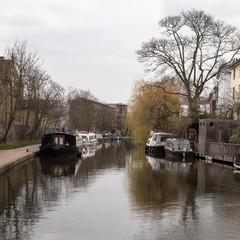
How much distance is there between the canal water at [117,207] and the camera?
978 cm

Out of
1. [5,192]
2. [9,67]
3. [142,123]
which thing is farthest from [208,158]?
[5,192]

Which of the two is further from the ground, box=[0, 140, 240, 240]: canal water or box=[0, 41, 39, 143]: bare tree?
box=[0, 41, 39, 143]: bare tree

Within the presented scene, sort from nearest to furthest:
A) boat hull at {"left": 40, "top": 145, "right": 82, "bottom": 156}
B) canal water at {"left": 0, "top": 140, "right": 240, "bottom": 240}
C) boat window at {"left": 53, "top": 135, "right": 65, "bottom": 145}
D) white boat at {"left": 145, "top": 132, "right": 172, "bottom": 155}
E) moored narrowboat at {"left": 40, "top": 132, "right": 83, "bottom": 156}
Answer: canal water at {"left": 0, "top": 140, "right": 240, "bottom": 240}, boat hull at {"left": 40, "top": 145, "right": 82, "bottom": 156}, moored narrowboat at {"left": 40, "top": 132, "right": 83, "bottom": 156}, boat window at {"left": 53, "top": 135, "right": 65, "bottom": 145}, white boat at {"left": 145, "top": 132, "right": 172, "bottom": 155}

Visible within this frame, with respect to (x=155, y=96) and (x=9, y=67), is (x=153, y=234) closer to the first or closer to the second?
(x=9, y=67)

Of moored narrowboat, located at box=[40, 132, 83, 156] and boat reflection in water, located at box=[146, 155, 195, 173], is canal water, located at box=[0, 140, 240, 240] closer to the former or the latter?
boat reflection in water, located at box=[146, 155, 195, 173]

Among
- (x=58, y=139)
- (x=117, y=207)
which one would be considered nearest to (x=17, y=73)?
(x=58, y=139)

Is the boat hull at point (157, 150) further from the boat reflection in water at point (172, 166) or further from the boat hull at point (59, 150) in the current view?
the boat reflection in water at point (172, 166)

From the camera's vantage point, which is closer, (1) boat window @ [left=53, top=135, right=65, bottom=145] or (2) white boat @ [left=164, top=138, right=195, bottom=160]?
(2) white boat @ [left=164, top=138, right=195, bottom=160]

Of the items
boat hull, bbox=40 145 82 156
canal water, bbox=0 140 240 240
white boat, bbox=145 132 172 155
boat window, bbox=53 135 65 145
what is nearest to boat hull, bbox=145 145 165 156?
white boat, bbox=145 132 172 155

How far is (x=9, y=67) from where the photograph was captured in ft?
123

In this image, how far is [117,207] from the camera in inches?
510

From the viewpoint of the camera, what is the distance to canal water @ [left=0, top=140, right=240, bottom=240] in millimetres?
9781

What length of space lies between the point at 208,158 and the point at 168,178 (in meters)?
13.5

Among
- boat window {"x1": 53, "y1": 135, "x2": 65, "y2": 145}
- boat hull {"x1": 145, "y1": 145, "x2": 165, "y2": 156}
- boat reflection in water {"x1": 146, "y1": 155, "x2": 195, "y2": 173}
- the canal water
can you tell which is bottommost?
the canal water
